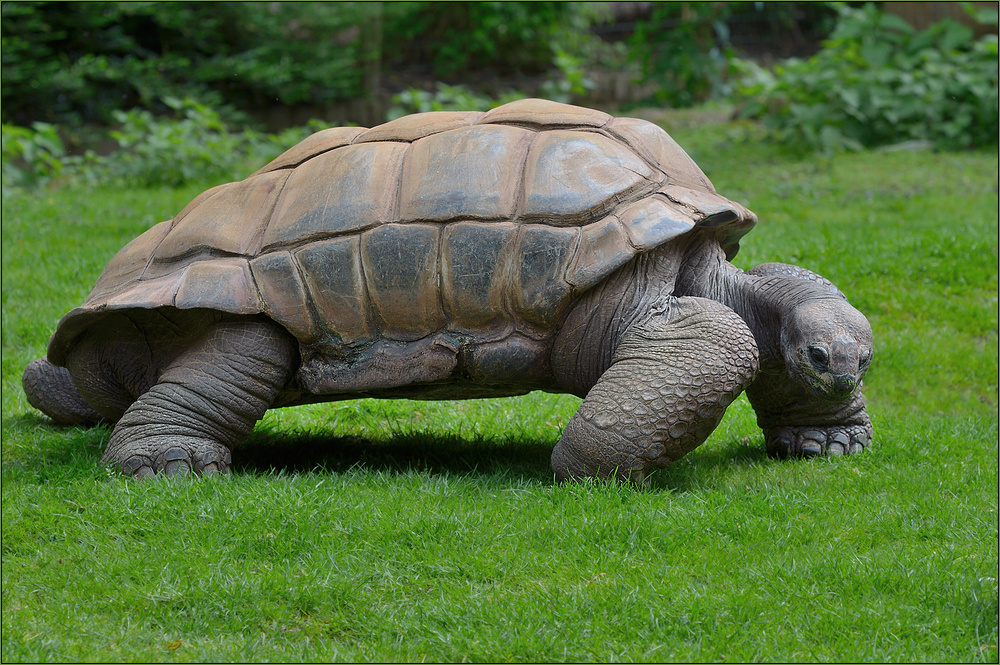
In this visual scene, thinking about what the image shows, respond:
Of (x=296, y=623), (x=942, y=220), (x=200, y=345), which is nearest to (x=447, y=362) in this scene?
(x=200, y=345)

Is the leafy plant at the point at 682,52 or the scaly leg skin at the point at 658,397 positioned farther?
the leafy plant at the point at 682,52

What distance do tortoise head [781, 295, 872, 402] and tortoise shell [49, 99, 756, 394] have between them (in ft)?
1.81

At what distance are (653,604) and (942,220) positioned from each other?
6751mm

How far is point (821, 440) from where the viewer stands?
4.80 m

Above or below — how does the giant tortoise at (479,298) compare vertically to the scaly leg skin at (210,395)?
above

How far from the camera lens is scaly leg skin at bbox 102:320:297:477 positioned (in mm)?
4363

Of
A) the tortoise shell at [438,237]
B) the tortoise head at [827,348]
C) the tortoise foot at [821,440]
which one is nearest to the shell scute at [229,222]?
the tortoise shell at [438,237]

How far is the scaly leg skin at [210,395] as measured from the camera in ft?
14.3

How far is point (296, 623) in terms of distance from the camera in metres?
3.05

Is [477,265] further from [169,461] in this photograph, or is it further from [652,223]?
[169,461]

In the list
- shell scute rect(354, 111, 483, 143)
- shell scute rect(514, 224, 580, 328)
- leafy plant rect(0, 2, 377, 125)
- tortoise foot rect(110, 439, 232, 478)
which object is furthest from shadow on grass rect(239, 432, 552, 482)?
leafy plant rect(0, 2, 377, 125)

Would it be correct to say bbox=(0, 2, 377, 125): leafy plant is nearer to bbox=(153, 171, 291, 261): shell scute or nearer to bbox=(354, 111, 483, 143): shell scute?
bbox=(153, 171, 291, 261): shell scute

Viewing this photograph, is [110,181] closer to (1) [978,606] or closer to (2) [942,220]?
(2) [942,220]

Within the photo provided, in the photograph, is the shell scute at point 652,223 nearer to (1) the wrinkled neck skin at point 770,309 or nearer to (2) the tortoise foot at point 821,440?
(1) the wrinkled neck skin at point 770,309
